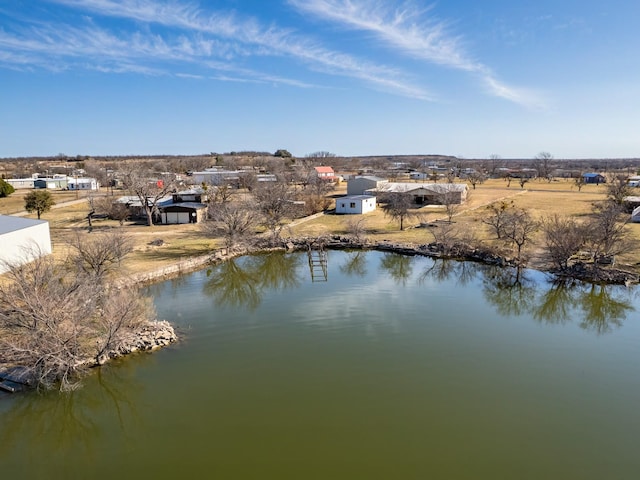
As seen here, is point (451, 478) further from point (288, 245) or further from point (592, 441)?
point (288, 245)

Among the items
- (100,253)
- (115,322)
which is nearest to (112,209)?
(100,253)

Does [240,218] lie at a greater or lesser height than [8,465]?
greater

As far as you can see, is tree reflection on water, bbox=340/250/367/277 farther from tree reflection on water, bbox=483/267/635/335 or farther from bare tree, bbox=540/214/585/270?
bare tree, bbox=540/214/585/270

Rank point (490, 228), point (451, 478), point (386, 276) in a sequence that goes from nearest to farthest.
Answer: point (451, 478)
point (386, 276)
point (490, 228)

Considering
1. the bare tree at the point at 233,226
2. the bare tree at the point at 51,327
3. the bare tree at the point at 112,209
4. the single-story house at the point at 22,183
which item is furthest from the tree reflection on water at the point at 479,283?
the single-story house at the point at 22,183

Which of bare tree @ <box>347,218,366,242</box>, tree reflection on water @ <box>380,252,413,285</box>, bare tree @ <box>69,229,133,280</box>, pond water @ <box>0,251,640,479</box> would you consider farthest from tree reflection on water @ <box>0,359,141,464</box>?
bare tree @ <box>347,218,366,242</box>

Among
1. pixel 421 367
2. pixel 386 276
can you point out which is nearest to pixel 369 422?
pixel 421 367

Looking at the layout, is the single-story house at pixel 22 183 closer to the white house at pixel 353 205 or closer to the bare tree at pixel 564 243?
the white house at pixel 353 205
